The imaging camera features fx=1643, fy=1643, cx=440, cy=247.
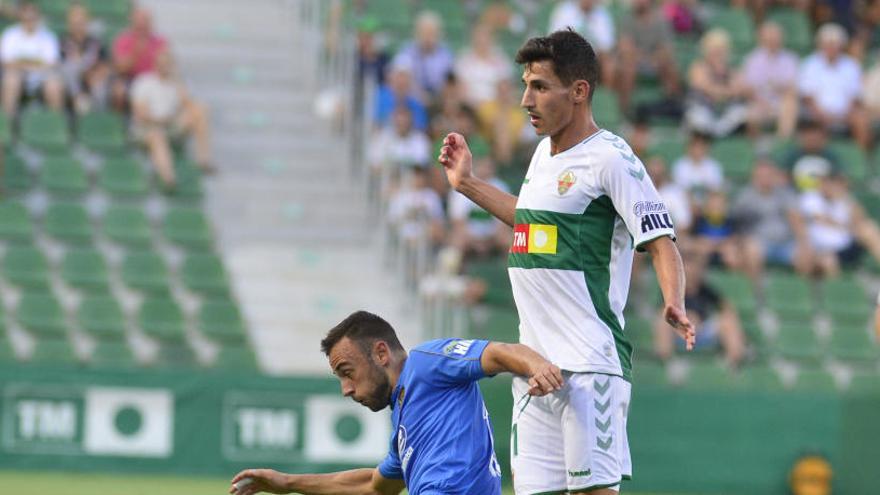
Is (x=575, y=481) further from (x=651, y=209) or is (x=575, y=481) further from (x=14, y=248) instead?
(x=14, y=248)

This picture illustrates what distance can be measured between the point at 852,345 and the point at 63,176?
797 cm

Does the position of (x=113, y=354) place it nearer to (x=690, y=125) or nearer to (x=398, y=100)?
(x=398, y=100)

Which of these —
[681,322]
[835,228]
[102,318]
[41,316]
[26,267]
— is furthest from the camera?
[835,228]

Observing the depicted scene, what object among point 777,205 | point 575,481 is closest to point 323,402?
point 777,205

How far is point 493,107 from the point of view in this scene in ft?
54.8

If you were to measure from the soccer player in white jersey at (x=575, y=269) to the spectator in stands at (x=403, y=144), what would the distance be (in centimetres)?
987

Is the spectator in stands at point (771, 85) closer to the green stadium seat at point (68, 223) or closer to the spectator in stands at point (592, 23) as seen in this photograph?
the spectator in stands at point (592, 23)

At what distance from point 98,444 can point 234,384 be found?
1.27 m

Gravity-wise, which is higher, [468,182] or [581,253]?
[468,182]

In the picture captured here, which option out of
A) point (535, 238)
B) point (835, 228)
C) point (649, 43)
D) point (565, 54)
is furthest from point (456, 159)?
point (649, 43)

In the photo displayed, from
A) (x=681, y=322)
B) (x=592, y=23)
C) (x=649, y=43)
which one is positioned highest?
(x=592, y=23)

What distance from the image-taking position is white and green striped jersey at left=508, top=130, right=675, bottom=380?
6.11 meters

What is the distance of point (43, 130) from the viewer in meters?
16.1

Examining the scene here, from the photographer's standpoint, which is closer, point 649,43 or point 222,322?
point 222,322
